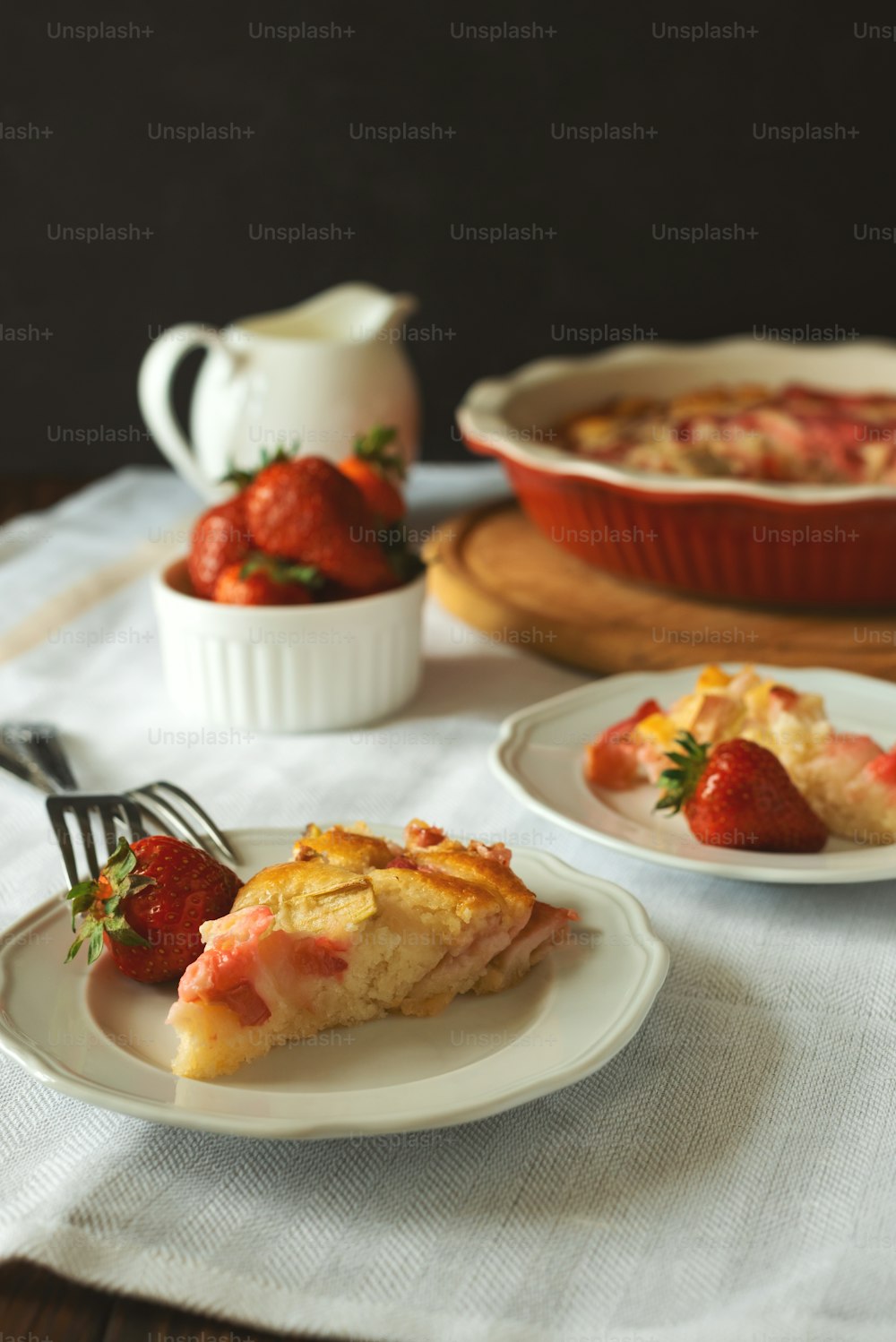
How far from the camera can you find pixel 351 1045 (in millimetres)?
873

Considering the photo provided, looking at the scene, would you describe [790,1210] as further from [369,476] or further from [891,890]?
[369,476]

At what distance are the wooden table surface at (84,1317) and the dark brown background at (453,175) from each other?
2240 mm

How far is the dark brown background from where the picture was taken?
2.48 meters

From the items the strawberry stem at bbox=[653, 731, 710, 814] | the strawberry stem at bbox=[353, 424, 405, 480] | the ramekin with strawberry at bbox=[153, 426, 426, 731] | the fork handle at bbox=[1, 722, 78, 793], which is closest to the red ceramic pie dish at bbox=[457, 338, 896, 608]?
the strawberry stem at bbox=[353, 424, 405, 480]

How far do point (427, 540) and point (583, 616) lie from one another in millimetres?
445

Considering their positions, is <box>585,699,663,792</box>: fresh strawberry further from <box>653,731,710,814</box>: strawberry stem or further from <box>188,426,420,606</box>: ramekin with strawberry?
<box>188,426,420,606</box>: ramekin with strawberry

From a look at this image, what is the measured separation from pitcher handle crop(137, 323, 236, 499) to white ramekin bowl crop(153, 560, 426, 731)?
2.00 feet

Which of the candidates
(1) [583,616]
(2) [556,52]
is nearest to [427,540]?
(1) [583,616]

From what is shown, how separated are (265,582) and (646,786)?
18.7 inches

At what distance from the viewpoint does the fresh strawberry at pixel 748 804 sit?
Answer: 3.62ft

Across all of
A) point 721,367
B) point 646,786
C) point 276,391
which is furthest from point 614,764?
point 721,367

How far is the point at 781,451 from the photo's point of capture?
188cm

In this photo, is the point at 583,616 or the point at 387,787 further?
the point at 583,616

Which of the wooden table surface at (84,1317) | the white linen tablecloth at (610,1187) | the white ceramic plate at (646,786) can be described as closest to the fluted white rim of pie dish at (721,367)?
the white ceramic plate at (646,786)
